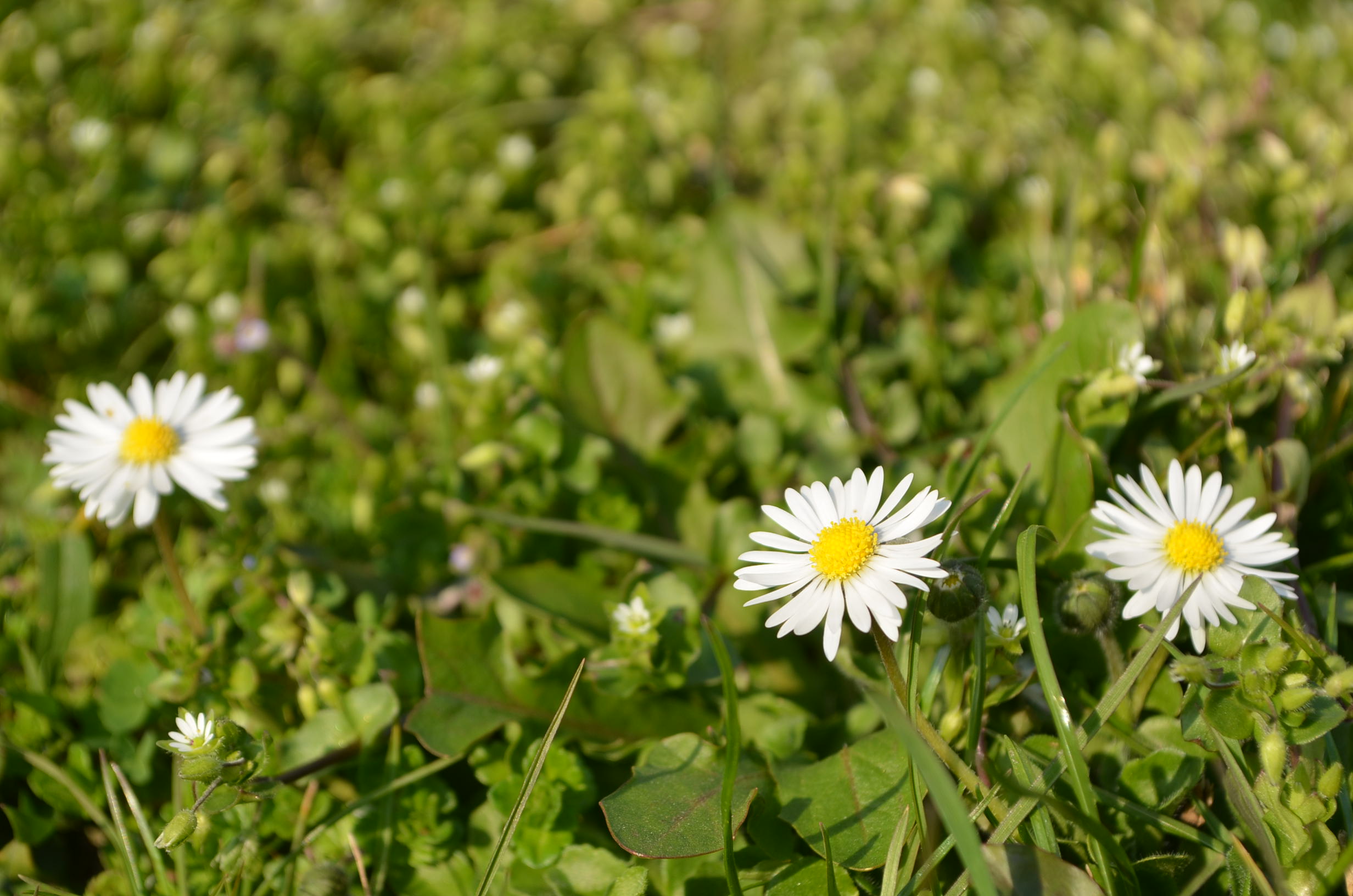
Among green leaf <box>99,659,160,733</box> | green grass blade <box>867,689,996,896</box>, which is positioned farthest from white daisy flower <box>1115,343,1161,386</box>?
green leaf <box>99,659,160,733</box>

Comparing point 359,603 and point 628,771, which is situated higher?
point 359,603

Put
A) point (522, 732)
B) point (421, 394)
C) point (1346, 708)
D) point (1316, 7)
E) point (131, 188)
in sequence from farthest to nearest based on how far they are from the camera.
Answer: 1. point (1316, 7)
2. point (131, 188)
3. point (421, 394)
4. point (522, 732)
5. point (1346, 708)

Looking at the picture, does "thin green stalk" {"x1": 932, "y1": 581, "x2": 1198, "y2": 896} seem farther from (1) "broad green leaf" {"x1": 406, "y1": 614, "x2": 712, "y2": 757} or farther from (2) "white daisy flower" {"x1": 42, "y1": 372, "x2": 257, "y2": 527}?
(2) "white daisy flower" {"x1": 42, "y1": 372, "x2": 257, "y2": 527}

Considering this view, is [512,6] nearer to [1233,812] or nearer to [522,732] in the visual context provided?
[522,732]

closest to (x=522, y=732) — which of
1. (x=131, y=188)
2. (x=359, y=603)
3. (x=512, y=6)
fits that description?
(x=359, y=603)

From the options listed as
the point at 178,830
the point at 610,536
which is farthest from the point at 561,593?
the point at 178,830

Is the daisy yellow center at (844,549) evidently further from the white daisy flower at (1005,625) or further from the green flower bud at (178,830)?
the green flower bud at (178,830)
